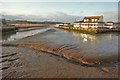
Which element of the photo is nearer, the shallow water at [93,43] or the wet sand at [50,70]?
the wet sand at [50,70]

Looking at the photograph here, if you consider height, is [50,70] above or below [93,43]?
below

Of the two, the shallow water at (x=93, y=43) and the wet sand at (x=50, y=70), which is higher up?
the shallow water at (x=93, y=43)

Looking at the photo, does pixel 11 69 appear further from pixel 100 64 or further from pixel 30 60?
pixel 100 64

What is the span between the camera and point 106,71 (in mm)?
11844

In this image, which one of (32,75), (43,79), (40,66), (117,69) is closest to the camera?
(43,79)

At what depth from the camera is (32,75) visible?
36.6ft

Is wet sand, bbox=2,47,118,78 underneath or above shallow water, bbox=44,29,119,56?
underneath

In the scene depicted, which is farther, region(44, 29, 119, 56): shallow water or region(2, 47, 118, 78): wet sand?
region(44, 29, 119, 56): shallow water

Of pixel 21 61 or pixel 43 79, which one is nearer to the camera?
pixel 43 79

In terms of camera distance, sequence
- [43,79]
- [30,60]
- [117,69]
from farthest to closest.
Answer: [30,60], [117,69], [43,79]

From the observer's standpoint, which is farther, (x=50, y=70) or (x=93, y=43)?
(x=93, y=43)

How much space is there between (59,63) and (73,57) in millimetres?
2300

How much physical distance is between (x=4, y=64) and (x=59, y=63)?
4.46 m

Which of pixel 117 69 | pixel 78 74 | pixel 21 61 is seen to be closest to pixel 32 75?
pixel 78 74
